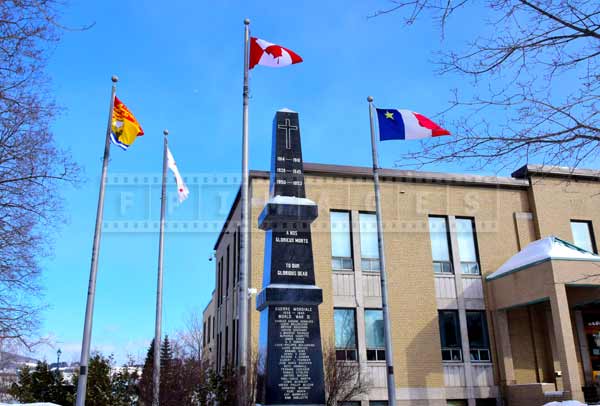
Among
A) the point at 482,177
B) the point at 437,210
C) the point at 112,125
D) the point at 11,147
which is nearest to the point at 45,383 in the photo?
the point at 112,125

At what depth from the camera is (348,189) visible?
82.0 ft

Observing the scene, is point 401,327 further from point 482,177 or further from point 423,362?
point 482,177

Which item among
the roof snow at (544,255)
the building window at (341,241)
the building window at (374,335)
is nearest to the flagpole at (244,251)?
the building window at (341,241)

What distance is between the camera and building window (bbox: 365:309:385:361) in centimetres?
2305

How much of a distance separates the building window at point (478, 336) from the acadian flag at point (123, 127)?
52.1ft

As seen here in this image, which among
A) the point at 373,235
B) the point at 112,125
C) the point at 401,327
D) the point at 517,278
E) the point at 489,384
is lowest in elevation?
the point at 489,384

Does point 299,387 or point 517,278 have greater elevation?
point 517,278

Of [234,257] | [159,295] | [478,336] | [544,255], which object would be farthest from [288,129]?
[234,257]

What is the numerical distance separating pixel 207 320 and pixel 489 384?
25.1m

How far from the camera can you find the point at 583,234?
26969 mm

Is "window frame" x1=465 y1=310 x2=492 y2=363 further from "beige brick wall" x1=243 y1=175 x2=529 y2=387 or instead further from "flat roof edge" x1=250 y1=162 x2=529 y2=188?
"flat roof edge" x1=250 y1=162 x2=529 y2=188

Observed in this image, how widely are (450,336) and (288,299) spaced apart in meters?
12.8

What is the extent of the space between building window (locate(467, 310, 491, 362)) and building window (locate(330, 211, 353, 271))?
231 inches

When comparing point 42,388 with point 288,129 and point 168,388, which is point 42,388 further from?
point 288,129
